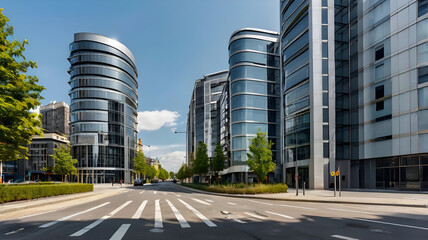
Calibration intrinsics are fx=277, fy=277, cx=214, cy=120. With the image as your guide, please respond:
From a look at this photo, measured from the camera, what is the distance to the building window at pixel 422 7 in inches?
1222

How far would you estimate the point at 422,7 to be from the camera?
3142cm

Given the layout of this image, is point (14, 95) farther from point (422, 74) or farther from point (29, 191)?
point (422, 74)

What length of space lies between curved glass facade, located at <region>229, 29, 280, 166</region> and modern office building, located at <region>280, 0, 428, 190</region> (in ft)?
40.4

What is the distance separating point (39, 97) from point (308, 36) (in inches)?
1489

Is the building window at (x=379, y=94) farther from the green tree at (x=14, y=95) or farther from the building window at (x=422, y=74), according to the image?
the green tree at (x=14, y=95)

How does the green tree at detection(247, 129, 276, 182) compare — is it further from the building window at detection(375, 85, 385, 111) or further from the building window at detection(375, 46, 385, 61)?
the building window at detection(375, 46, 385, 61)

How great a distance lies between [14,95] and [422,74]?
3818 cm

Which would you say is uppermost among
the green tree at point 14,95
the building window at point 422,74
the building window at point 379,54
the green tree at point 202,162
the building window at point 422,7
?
the building window at point 422,7

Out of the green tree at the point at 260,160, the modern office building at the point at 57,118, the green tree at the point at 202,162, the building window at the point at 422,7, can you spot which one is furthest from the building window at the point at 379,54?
the modern office building at the point at 57,118

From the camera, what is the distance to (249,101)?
5928cm

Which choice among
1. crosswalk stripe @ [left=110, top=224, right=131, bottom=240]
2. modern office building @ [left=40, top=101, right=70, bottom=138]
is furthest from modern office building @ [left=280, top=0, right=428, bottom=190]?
modern office building @ [left=40, top=101, right=70, bottom=138]

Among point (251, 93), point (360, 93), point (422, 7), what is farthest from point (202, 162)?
point (422, 7)

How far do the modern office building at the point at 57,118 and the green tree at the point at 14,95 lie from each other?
386ft

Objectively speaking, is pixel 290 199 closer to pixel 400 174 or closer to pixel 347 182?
pixel 400 174
